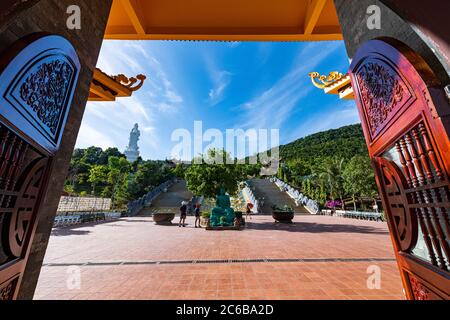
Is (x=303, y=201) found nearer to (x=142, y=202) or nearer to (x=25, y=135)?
(x=142, y=202)

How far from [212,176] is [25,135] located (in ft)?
38.9

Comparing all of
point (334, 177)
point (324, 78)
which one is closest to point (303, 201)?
point (334, 177)

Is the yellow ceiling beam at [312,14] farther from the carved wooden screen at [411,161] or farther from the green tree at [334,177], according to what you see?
the green tree at [334,177]

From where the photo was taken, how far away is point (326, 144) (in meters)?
74.2

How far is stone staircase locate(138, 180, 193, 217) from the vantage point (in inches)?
920

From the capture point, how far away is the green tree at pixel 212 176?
536 inches

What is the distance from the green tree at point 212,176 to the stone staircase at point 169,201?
34.9 feet

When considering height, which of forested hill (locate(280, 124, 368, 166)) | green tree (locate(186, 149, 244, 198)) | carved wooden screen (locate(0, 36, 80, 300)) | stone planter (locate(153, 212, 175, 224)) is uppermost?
forested hill (locate(280, 124, 368, 166))

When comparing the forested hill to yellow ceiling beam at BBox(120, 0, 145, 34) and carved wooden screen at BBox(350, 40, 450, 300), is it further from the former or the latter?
carved wooden screen at BBox(350, 40, 450, 300)

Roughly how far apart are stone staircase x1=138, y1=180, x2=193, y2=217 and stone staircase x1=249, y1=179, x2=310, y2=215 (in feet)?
34.1

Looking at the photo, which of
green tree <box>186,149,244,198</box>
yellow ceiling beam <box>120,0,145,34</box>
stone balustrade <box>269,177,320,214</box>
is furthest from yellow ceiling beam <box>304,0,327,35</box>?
stone balustrade <box>269,177,320,214</box>
